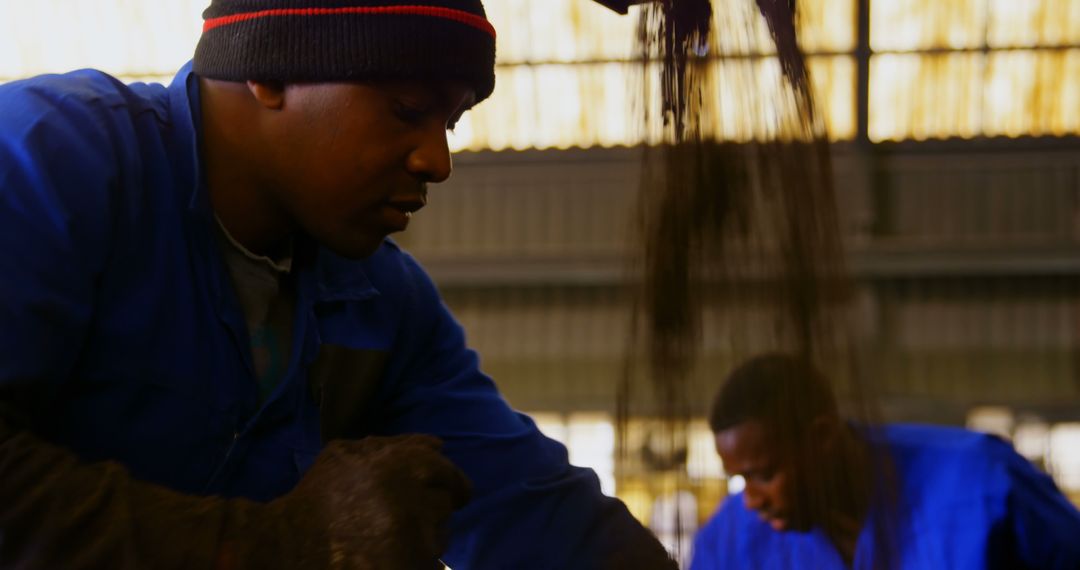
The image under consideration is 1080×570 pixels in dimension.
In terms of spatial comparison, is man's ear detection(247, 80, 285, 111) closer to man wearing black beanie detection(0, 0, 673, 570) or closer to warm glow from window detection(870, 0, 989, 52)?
man wearing black beanie detection(0, 0, 673, 570)

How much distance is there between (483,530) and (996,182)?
4650 millimetres

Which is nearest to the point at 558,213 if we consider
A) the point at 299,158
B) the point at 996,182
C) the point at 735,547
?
the point at 996,182

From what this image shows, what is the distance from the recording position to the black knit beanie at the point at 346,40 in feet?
3.01

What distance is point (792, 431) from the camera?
1010 mm

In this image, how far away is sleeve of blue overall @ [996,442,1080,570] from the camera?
4.84 ft

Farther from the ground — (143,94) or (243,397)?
(143,94)

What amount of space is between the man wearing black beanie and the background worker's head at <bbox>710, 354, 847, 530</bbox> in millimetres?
127

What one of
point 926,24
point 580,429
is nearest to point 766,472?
point 580,429

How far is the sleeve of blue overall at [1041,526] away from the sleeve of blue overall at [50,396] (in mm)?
1033

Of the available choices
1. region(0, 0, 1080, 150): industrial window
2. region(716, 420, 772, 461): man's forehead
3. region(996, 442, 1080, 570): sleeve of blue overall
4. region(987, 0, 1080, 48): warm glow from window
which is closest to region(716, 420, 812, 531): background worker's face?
region(716, 420, 772, 461): man's forehead

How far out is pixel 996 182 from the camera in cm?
528

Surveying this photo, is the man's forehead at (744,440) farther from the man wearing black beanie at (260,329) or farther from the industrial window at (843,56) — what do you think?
the industrial window at (843,56)

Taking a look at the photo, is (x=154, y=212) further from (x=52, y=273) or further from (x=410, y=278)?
(x=410, y=278)

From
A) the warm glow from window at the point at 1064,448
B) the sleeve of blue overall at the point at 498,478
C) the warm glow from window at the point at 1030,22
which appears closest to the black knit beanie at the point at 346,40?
the sleeve of blue overall at the point at 498,478
